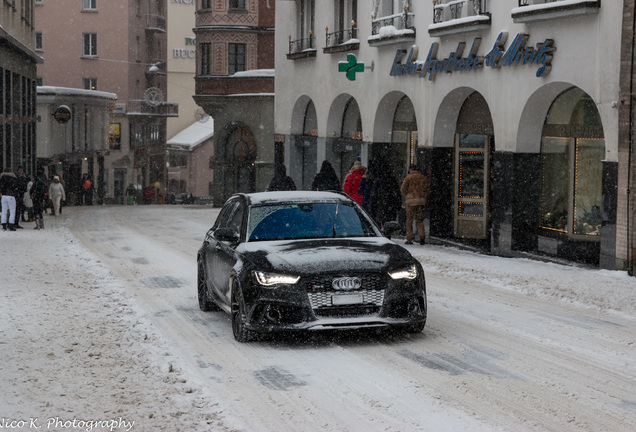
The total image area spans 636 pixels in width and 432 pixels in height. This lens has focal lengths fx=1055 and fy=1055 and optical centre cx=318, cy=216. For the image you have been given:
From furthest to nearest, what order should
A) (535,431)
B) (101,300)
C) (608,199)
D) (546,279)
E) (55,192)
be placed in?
(55,192)
(608,199)
(546,279)
(101,300)
(535,431)

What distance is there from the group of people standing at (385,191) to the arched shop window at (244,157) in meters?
26.0

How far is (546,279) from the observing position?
1592cm

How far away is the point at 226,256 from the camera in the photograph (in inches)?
445

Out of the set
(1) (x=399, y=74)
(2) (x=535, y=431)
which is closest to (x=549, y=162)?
(1) (x=399, y=74)

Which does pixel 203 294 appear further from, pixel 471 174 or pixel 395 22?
pixel 395 22

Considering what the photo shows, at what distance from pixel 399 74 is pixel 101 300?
14732mm

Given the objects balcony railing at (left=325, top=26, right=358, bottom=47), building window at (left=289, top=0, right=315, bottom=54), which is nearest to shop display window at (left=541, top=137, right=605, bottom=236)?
balcony railing at (left=325, top=26, right=358, bottom=47)

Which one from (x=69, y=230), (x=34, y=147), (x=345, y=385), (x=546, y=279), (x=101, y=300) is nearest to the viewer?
(x=345, y=385)

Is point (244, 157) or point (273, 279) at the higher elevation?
point (244, 157)

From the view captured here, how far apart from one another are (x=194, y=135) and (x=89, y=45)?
11.6 metres

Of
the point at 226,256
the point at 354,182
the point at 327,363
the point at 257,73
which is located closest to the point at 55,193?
the point at 257,73

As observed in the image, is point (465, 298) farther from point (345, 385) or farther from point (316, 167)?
point (316, 167)

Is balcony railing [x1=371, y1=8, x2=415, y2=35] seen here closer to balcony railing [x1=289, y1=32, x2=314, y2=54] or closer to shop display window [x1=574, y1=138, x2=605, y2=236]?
balcony railing [x1=289, y1=32, x2=314, y2=54]

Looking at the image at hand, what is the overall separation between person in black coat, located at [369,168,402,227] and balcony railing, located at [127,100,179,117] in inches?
2191
